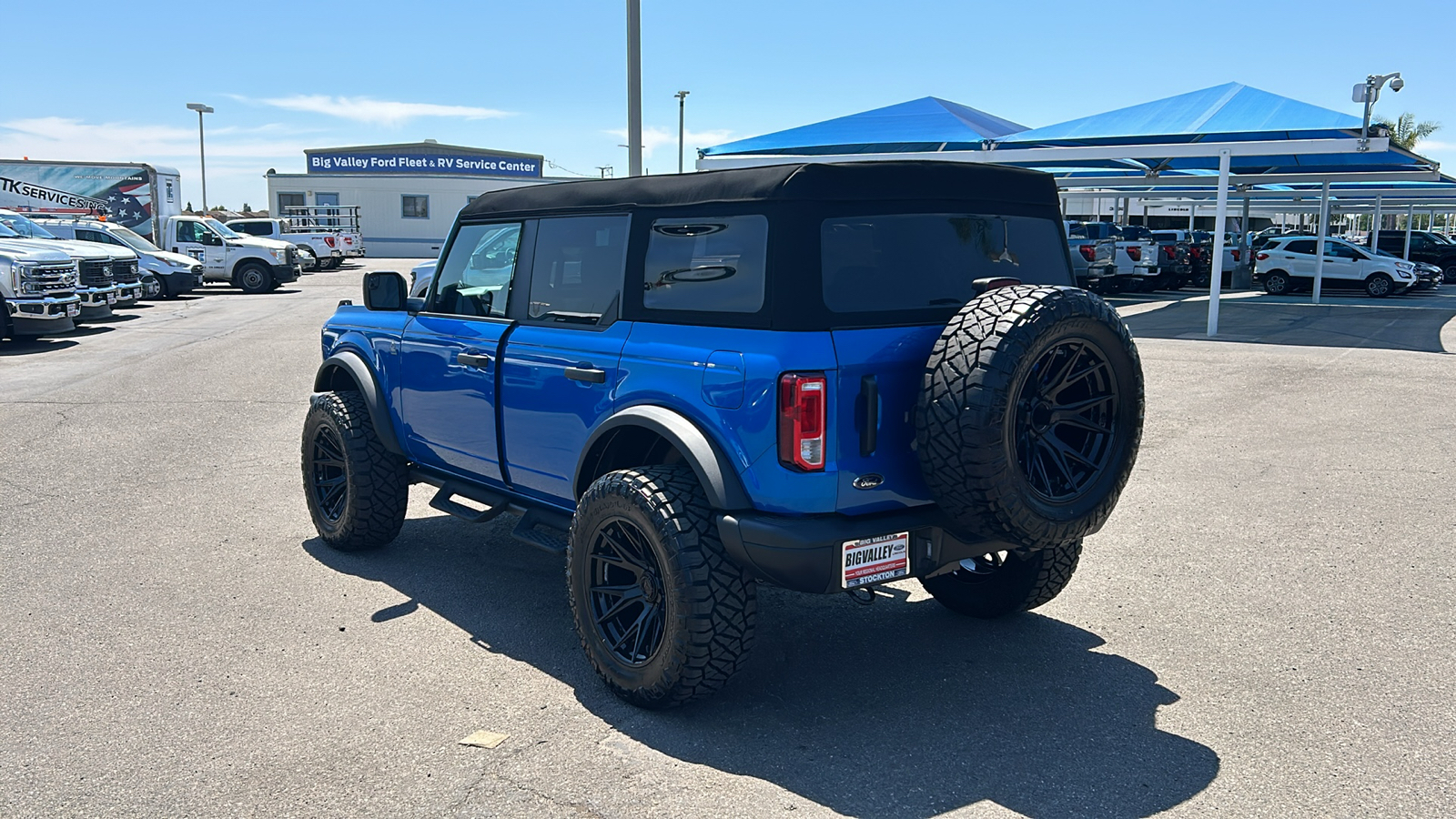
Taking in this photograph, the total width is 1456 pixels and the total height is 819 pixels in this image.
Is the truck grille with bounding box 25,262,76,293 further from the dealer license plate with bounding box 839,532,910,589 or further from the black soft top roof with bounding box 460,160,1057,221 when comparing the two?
the dealer license plate with bounding box 839,532,910,589

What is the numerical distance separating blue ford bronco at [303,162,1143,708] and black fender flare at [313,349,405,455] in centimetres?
120

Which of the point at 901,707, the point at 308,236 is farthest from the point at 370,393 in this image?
the point at 308,236

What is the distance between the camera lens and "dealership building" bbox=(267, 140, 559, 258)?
51906 millimetres

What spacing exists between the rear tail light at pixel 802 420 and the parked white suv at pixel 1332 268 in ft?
92.4

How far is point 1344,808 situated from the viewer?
3.41m

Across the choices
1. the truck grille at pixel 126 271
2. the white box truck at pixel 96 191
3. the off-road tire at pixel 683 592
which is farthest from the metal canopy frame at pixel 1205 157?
the white box truck at pixel 96 191

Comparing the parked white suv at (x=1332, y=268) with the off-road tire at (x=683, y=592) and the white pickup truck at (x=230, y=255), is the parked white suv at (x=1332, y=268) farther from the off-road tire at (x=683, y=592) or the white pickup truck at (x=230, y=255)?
the off-road tire at (x=683, y=592)

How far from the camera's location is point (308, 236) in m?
38.1

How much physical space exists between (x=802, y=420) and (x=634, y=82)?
34.3 feet

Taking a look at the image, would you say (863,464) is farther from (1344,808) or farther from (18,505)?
(18,505)

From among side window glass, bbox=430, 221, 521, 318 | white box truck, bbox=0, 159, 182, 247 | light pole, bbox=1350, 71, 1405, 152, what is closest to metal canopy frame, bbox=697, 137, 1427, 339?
light pole, bbox=1350, 71, 1405, 152

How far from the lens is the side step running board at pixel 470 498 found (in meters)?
5.36

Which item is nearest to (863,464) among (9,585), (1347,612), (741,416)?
(741,416)

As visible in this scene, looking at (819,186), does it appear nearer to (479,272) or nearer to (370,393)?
(479,272)
